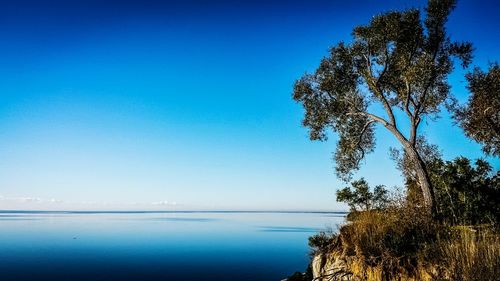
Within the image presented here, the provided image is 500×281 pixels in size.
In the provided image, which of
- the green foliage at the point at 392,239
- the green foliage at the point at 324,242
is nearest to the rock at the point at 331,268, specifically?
the green foliage at the point at 324,242

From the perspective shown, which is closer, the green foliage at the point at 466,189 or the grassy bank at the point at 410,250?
the grassy bank at the point at 410,250

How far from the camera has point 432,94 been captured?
21.7 m

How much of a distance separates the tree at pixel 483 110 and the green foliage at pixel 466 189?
1.82m

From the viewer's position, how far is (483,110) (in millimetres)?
20641

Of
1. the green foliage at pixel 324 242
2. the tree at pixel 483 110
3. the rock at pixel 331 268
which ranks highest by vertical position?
the tree at pixel 483 110

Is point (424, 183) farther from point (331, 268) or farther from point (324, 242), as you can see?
point (331, 268)

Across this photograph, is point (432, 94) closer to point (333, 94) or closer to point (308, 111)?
point (333, 94)

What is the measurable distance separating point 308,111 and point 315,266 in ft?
42.7

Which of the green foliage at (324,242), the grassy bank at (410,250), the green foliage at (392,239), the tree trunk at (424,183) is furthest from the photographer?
the tree trunk at (424,183)

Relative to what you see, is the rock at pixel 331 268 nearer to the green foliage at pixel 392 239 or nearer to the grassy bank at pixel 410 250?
the grassy bank at pixel 410 250

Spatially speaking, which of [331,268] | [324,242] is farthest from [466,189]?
[331,268]

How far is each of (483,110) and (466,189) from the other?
4.66 meters

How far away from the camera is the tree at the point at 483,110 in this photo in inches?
810

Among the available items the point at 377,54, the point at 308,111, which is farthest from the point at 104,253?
the point at 377,54
